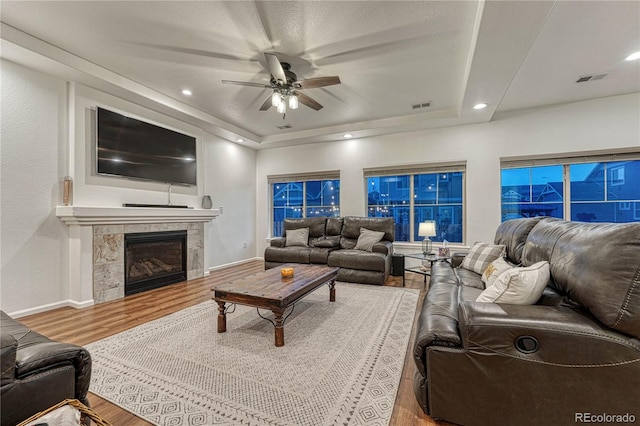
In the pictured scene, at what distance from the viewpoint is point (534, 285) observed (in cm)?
162

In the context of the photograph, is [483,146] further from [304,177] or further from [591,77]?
[304,177]

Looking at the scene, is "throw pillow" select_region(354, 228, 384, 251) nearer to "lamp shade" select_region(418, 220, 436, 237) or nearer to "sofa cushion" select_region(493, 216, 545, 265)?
"lamp shade" select_region(418, 220, 436, 237)

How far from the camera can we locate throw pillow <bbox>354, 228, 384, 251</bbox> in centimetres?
471

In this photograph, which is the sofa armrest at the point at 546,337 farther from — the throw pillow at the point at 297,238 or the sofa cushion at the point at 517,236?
the throw pillow at the point at 297,238

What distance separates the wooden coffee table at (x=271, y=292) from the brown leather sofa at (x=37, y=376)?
3.79ft

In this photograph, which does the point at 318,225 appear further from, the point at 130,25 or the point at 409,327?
the point at 130,25

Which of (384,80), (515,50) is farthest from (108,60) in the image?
(515,50)

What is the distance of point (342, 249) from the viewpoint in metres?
4.96

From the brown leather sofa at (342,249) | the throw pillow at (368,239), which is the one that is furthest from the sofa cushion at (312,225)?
the throw pillow at (368,239)

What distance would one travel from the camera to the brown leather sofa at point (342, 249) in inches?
167

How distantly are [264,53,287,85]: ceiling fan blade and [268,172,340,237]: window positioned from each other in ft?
10.4

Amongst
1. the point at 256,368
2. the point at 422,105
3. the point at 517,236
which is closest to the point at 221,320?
the point at 256,368

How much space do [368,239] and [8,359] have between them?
4259mm

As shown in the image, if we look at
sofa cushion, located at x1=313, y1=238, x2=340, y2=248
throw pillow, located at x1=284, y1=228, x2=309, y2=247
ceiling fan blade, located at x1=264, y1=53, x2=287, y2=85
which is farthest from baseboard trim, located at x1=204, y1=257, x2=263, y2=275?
ceiling fan blade, located at x1=264, y1=53, x2=287, y2=85
